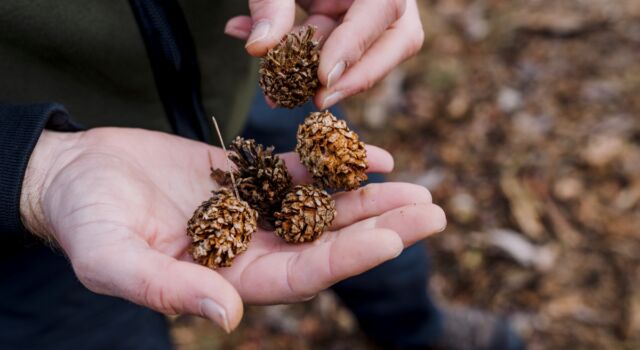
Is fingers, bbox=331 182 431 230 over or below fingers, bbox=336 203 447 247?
below

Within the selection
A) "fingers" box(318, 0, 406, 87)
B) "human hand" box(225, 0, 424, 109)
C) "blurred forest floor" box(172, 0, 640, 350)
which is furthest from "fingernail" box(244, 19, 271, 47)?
"blurred forest floor" box(172, 0, 640, 350)

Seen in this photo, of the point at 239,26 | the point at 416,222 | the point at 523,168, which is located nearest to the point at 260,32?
the point at 239,26

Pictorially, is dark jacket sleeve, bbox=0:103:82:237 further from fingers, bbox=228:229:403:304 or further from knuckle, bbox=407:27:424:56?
knuckle, bbox=407:27:424:56

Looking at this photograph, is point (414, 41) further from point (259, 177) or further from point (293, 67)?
point (259, 177)

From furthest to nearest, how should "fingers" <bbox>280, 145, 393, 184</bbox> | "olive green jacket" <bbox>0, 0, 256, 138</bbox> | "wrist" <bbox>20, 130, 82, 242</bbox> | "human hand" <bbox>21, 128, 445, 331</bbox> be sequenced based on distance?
"fingers" <bbox>280, 145, 393, 184</bbox>
"olive green jacket" <bbox>0, 0, 256, 138</bbox>
"wrist" <bbox>20, 130, 82, 242</bbox>
"human hand" <bbox>21, 128, 445, 331</bbox>

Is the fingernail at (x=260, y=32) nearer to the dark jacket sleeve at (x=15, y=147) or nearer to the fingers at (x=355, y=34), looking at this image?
the fingers at (x=355, y=34)
